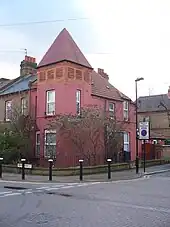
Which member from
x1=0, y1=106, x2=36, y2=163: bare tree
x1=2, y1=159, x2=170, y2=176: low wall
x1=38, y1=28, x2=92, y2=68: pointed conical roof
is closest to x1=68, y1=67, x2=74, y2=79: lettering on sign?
x1=38, y1=28, x2=92, y2=68: pointed conical roof

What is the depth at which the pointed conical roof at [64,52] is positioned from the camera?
29.6m

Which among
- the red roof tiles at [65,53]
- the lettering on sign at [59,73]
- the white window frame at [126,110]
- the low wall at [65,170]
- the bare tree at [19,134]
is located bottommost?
the low wall at [65,170]

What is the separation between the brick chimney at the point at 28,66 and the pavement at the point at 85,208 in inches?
1048

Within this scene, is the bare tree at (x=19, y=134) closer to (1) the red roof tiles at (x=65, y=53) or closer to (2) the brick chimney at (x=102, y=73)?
(1) the red roof tiles at (x=65, y=53)

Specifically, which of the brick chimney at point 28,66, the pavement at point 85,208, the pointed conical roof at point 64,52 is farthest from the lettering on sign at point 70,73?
the pavement at point 85,208

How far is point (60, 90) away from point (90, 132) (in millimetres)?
4327

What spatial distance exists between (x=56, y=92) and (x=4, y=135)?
530 centimetres

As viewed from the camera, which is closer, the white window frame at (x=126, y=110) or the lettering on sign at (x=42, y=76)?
the lettering on sign at (x=42, y=76)

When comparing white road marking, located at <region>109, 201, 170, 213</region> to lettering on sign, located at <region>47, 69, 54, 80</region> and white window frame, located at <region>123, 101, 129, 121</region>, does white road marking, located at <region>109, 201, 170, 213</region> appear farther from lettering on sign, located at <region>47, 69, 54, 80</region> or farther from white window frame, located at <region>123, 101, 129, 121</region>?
white window frame, located at <region>123, 101, 129, 121</region>

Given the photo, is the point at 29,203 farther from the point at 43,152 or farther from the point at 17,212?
the point at 43,152

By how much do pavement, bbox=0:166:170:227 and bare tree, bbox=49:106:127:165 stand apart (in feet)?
37.1

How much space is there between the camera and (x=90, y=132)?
2709 centimetres

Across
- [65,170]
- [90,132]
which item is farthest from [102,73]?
[65,170]

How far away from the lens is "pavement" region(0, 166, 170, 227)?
884cm
